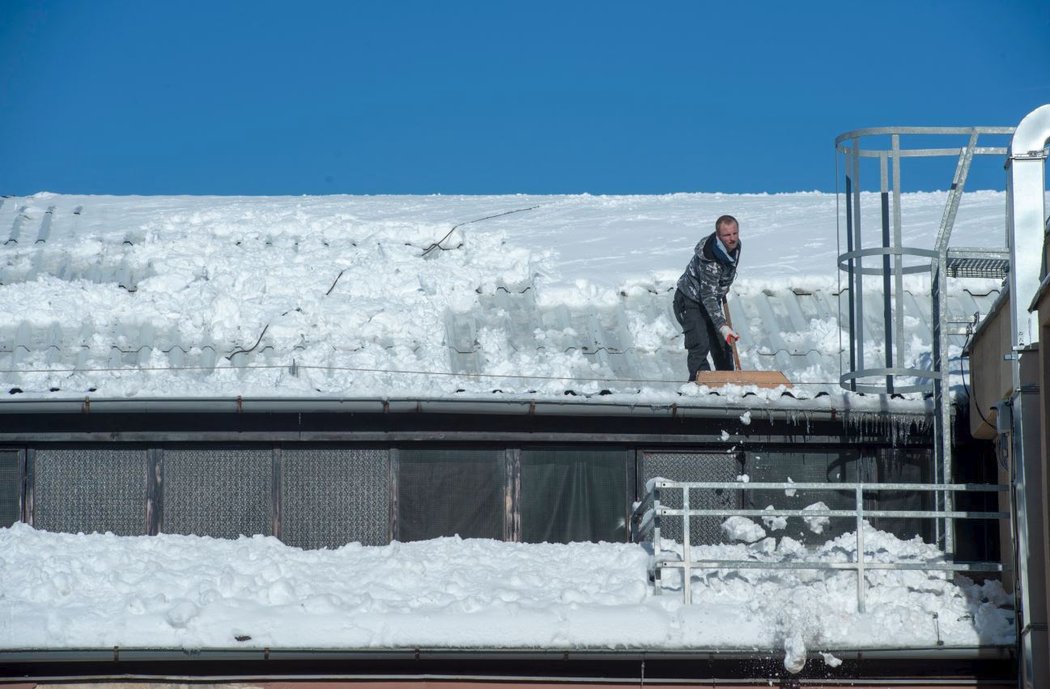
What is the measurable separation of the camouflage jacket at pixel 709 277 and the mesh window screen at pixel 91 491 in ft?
16.1

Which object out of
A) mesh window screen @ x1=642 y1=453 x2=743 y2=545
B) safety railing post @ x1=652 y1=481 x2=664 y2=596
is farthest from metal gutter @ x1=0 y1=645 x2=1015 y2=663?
mesh window screen @ x1=642 y1=453 x2=743 y2=545

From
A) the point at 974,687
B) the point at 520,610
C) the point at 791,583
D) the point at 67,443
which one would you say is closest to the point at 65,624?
the point at 67,443

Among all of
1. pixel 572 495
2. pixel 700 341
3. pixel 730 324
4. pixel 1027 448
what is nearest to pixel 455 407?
pixel 572 495

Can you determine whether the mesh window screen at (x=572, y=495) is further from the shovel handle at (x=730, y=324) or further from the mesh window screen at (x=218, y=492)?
the mesh window screen at (x=218, y=492)

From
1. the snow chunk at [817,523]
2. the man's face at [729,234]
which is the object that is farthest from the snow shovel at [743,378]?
the man's face at [729,234]

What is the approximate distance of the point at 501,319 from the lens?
541 inches

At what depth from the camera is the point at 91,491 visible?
12039mm

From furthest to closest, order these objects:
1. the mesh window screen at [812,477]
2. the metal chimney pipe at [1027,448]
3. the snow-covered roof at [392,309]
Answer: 1. the snow-covered roof at [392,309]
2. the mesh window screen at [812,477]
3. the metal chimney pipe at [1027,448]

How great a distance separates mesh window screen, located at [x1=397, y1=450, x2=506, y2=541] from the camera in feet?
39.4

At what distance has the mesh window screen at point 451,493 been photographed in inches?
473

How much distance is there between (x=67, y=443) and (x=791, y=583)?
232 inches

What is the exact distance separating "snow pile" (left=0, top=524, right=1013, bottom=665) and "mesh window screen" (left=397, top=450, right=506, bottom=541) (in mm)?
593

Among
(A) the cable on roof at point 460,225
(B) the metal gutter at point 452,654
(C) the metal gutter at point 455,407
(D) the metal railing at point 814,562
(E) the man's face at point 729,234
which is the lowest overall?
(B) the metal gutter at point 452,654

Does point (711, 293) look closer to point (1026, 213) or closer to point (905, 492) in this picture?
point (905, 492)
